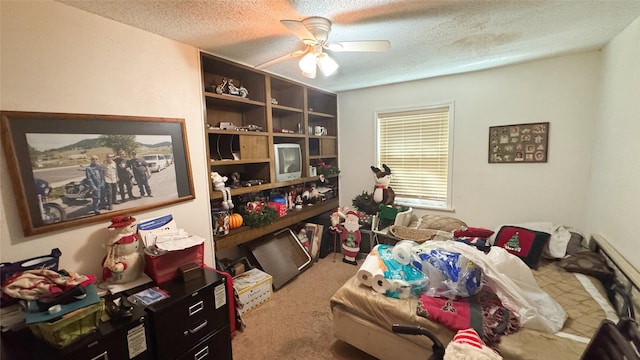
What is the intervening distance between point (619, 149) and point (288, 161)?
2923 millimetres

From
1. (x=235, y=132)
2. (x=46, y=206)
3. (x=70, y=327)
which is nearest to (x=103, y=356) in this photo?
(x=70, y=327)

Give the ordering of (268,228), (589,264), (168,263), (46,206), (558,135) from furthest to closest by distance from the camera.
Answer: (268,228), (558,135), (589,264), (168,263), (46,206)

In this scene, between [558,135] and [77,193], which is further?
[558,135]

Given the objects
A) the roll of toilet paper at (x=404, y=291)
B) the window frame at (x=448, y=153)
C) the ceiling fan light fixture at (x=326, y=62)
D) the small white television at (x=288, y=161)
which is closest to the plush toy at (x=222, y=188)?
the small white television at (x=288, y=161)

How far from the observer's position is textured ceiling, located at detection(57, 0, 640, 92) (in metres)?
1.51

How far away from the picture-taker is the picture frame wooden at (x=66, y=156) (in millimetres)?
1321

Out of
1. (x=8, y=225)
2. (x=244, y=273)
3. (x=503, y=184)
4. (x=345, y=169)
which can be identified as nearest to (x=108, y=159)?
(x=8, y=225)

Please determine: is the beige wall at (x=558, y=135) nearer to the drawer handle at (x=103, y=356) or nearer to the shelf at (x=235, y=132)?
the shelf at (x=235, y=132)

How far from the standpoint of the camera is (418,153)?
3490 mm

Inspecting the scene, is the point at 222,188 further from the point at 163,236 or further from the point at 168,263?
the point at 168,263

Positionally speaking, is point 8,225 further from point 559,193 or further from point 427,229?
point 559,193

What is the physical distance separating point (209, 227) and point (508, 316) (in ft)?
7.47

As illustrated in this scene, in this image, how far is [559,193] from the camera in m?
2.67

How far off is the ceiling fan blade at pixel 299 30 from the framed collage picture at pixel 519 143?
7.91 feet
